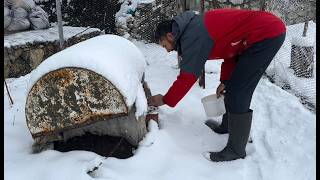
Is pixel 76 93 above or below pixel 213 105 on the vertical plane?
above

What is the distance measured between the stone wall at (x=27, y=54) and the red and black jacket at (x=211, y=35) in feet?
3.25

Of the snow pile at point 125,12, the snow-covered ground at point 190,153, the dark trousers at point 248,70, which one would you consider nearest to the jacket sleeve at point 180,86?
the dark trousers at point 248,70

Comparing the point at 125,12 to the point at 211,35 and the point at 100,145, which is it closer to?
the point at 100,145

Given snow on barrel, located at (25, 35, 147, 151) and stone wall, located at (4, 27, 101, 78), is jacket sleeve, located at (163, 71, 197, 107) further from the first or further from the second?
stone wall, located at (4, 27, 101, 78)

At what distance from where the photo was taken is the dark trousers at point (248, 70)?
2678 millimetres

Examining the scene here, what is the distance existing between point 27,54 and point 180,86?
102cm

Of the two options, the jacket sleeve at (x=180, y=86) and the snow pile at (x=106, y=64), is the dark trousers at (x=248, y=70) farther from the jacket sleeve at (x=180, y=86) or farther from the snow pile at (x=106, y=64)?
the snow pile at (x=106, y=64)

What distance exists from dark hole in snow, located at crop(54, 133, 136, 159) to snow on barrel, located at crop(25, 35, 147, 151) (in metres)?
0.10

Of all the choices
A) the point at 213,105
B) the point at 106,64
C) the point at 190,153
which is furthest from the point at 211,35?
the point at 190,153

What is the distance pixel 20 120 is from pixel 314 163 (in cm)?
209

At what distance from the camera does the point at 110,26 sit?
22.8ft

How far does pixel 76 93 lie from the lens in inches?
104

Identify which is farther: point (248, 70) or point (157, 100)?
point (157, 100)

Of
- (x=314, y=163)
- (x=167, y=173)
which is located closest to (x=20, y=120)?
(x=167, y=173)
